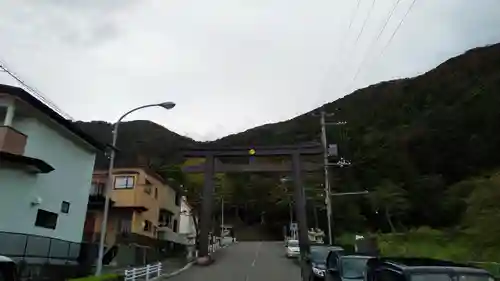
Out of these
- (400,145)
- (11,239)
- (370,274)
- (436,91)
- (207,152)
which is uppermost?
(436,91)

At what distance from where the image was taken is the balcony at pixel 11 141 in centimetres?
1532

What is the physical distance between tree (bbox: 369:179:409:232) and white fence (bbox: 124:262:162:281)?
26.4m

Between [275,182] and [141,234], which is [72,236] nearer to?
[141,234]

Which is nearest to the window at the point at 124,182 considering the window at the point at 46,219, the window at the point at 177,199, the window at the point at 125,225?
the window at the point at 125,225

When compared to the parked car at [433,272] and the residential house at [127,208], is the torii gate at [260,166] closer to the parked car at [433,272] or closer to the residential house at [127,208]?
the residential house at [127,208]

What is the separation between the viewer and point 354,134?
57969 mm

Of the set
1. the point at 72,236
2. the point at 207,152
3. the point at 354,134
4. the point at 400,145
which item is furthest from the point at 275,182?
the point at 72,236

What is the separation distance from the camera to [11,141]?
15602 millimetres

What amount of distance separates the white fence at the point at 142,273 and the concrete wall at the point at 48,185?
4.11 meters

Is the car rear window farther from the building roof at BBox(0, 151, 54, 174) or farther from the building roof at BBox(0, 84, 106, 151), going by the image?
the building roof at BBox(0, 84, 106, 151)

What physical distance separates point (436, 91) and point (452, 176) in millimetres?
14073

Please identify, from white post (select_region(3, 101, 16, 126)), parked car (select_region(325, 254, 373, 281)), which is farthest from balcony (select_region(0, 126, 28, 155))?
parked car (select_region(325, 254, 373, 281))

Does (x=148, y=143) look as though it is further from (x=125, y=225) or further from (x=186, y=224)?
(x=125, y=225)

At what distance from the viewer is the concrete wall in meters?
15.9
